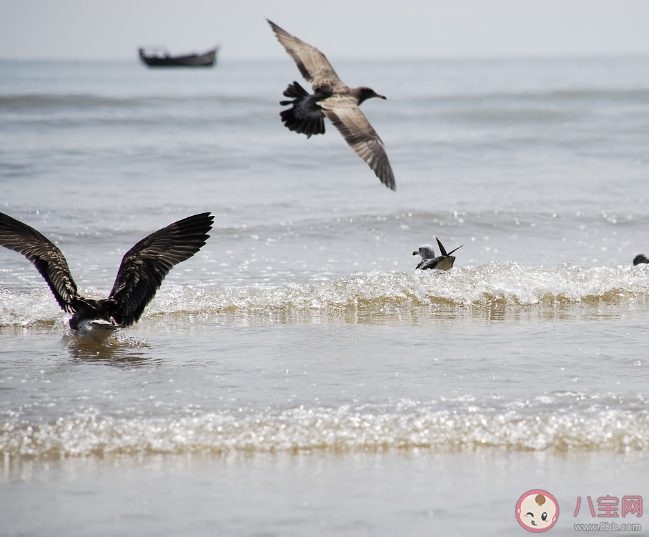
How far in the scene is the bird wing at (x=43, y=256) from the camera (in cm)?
450

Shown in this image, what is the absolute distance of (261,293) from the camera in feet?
18.7

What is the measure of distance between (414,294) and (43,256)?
2.45 m

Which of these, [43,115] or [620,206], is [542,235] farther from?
[43,115]

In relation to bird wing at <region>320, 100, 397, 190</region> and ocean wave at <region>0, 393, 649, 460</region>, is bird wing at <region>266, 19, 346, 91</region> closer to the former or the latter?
bird wing at <region>320, 100, 397, 190</region>

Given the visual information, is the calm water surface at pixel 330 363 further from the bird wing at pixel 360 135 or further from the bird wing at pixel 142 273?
the bird wing at pixel 360 135

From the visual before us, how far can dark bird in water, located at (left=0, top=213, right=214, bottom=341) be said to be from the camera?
177 inches

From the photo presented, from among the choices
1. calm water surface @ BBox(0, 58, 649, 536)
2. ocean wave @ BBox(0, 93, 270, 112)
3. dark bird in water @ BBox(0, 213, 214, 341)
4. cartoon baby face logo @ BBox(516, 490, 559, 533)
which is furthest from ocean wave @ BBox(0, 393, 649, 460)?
ocean wave @ BBox(0, 93, 270, 112)

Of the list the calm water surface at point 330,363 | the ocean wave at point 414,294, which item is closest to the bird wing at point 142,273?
the calm water surface at point 330,363

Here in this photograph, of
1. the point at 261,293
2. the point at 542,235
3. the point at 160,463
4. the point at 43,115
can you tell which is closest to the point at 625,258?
the point at 542,235

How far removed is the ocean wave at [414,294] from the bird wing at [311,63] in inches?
55.9

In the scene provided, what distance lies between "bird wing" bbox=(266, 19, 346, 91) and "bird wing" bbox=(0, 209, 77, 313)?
236 centimetres

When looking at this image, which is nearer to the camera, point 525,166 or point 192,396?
point 192,396

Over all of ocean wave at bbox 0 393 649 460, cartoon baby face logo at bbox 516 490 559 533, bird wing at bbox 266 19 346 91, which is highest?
bird wing at bbox 266 19 346 91

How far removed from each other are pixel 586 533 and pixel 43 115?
17355 mm
